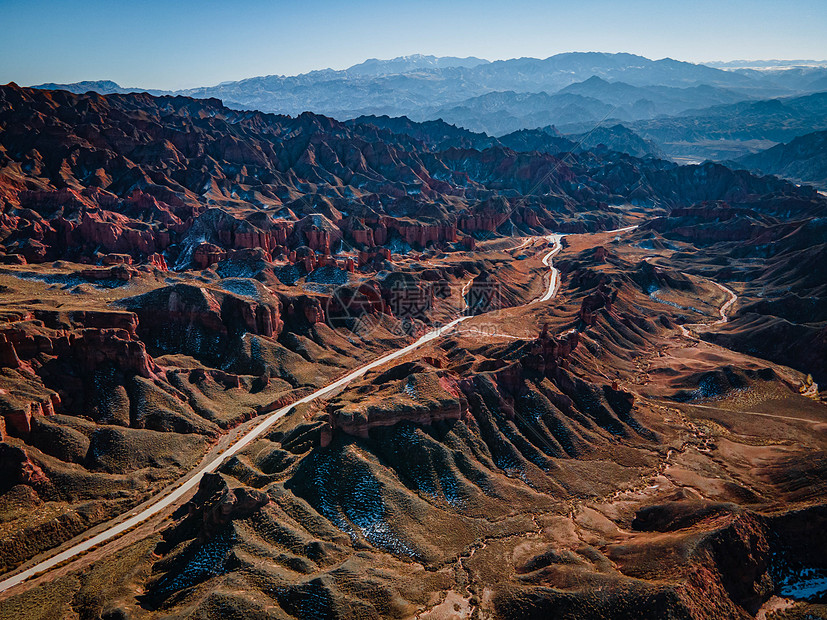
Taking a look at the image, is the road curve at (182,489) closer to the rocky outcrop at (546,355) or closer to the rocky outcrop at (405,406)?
the rocky outcrop at (405,406)

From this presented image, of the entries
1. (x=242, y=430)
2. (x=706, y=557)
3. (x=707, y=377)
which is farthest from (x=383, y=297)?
(x=706, y=557)

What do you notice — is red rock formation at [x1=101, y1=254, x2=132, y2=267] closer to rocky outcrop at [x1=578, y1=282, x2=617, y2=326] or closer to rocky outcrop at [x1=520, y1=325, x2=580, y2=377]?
rocky outcrop at [x1=520, y1=325, x2=580, y2=377]

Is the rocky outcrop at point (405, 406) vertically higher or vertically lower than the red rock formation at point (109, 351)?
lower

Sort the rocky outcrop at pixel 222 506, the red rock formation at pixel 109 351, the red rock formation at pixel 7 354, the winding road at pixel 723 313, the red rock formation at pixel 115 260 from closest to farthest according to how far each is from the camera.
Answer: the rocky outcrop at pixel 222 506, the red rock formation at pixel 7 354, the red rock formation at pixel 109 351, the winding road at pixel 723 313, the red rock formation at pixel 115 260

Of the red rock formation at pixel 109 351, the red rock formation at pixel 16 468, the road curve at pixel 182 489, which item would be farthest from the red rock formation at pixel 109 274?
the red rock formation at pixel 16 468

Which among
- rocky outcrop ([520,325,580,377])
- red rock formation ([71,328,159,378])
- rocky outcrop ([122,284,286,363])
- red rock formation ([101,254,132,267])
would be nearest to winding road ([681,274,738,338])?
rocky outcrop ([520,325,580,377])

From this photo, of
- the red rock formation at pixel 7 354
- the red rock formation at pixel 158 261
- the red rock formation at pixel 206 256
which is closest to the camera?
the red rock formation at pixel 7 354

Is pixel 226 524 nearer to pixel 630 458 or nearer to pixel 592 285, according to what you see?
pixel 630 458
